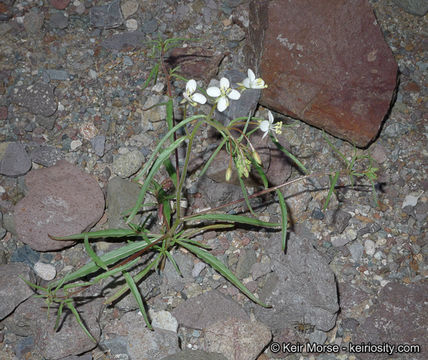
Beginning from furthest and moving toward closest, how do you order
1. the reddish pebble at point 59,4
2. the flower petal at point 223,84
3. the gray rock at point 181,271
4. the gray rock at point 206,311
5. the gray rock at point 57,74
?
the reddish pebble at point 59,4 < the gray rock at point 57,74 < the gray rock at point 181,271 < the gray rock at point 206,311 < the flower petal at point 223,84

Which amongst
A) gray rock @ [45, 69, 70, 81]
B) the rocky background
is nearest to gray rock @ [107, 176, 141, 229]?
the rocky background

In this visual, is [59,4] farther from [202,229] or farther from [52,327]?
[52,327]

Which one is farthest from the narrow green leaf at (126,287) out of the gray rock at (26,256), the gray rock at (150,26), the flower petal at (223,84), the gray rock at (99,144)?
the gray rock at (150,26)

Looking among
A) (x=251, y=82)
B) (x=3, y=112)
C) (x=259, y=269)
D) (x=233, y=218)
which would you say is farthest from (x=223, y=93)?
(x=3, y=112)

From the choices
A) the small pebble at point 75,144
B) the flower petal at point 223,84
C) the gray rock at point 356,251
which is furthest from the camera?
the small pebble at point 75,144

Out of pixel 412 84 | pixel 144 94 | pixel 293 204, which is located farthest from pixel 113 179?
pixel 412 84

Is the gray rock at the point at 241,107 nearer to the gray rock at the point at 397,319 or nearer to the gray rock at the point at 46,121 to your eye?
the gray rock at the point at 46,121
